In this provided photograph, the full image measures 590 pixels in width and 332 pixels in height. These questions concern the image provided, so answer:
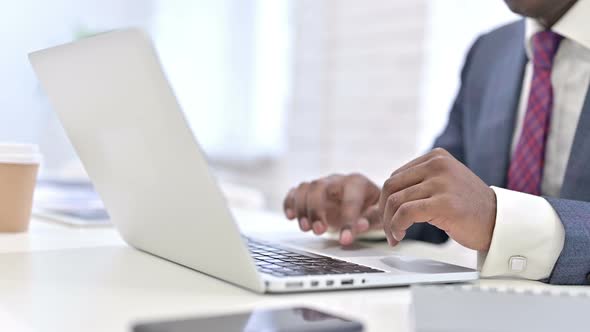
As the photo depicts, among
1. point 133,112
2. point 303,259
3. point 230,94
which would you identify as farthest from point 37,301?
point 230,94

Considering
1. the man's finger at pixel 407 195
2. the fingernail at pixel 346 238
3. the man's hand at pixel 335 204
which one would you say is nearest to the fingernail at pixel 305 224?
the man's hand at pixel 335 204

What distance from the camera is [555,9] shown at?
1.37 meters

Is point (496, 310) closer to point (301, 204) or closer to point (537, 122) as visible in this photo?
point (301, 204)

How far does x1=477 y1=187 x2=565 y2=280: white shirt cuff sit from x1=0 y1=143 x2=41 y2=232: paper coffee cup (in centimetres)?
67

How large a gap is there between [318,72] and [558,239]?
7.80 ft

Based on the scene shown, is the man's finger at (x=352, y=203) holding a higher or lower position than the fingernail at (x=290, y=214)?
higher

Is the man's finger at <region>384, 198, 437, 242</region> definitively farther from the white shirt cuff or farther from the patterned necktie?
the patterned necktie

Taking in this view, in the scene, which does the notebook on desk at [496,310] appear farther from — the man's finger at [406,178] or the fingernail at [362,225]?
the fingernail at [362,225]

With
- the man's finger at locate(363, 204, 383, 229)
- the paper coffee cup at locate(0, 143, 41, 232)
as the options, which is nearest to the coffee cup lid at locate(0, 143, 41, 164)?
the paper coffee cup at locate(0, 143, 41, 232)

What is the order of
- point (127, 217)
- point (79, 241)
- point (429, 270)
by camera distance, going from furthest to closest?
point (79, 241), point (127, 217), point (429, 270)

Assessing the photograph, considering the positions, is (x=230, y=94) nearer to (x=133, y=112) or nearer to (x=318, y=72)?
(x=318, y=72)

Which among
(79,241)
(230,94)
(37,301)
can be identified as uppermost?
(37,301)

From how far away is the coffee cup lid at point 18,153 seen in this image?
1143 mm

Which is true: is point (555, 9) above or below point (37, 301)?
above
